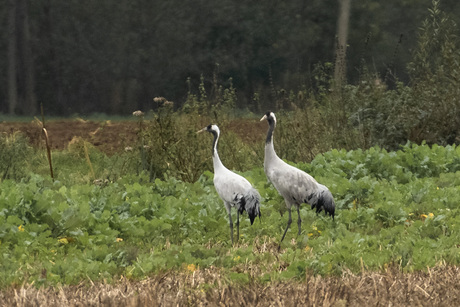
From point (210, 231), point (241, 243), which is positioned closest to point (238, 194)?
point (241, 243)

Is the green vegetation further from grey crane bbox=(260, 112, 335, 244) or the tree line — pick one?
the tree line

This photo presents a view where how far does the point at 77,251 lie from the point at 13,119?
18.0 meters

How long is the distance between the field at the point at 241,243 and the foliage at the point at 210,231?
0.01 meters

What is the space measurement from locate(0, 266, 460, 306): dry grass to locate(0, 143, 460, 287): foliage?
225 millimetres

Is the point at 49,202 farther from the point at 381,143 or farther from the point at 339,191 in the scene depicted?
the point at 381,143

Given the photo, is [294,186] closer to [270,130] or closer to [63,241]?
[270,130]

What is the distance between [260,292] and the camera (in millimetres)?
4738

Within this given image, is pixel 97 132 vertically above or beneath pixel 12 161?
beneath

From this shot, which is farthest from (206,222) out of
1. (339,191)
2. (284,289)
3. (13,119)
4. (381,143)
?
(13,119)

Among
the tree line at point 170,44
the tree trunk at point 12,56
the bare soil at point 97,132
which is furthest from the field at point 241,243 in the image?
the tree line at point 170,44

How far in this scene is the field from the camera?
4836mm

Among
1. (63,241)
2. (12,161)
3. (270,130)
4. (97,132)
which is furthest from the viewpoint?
(97,132)

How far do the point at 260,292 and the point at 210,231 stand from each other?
2.38m

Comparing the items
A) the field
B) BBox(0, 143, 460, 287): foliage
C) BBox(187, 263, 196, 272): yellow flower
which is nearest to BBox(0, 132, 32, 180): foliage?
BBox(0, 143, 460, 287): foliage
